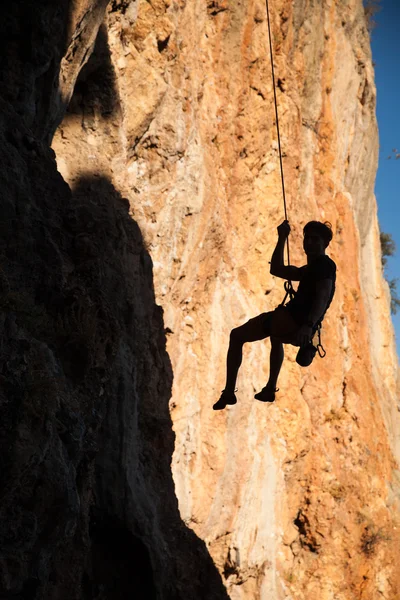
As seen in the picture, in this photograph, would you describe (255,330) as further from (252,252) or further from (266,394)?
(252,252)

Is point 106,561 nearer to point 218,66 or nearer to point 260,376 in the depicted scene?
point 260,376

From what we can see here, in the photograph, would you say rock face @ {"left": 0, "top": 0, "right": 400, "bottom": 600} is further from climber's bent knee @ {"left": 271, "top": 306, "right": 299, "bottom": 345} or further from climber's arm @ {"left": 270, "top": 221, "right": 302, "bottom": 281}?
climber's arm @ {"left": 270, "top": 221, "right": 302, "bottom": 281}

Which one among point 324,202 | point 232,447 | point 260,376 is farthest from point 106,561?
point 324,202

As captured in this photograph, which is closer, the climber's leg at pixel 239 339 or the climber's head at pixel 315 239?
the climber's head at pixel 315 239

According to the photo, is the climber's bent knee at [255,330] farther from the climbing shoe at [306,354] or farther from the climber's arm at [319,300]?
the climber's arm at [319,300]

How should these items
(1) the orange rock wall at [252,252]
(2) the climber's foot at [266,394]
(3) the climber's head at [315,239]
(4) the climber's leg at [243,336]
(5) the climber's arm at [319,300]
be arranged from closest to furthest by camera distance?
1. (5) the climber's arm at [319,300]
2. (3) the climber's head at [315,239]
3. (4) the climber's leg at [243,336]
4. (2) the climber's foot at [266,394]
5. (1) the orange rock wall at [252,252]

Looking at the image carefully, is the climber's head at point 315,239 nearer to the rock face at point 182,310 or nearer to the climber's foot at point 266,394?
the climber's foot at point 266,394

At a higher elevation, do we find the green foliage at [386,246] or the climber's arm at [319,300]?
the green foliage at [386,246]

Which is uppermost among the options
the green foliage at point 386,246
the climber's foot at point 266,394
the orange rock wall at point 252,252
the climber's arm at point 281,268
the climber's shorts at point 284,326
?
the green foliage at point 386,246

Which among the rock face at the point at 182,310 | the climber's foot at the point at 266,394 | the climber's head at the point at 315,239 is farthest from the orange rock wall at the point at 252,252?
the climber's foot at the point at 266,394

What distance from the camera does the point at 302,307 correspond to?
7.29m

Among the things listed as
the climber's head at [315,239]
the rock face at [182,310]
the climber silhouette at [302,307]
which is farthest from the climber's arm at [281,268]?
the rock face at [182,310]

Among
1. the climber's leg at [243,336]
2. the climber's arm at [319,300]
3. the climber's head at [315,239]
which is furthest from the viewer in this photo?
the climber's leg at [243,336]

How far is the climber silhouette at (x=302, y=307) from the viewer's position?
23.6ft
